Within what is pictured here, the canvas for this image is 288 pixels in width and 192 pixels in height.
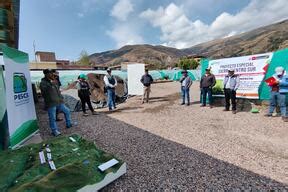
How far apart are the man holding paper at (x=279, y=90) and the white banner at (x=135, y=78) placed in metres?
6.43

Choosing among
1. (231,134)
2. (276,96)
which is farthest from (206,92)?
(231,134)

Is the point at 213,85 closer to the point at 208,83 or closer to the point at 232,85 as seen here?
the point at 208,83

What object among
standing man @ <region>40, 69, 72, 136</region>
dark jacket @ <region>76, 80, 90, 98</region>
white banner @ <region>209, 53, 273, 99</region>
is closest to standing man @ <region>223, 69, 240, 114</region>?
white banner @ <region>209, 53, 273, 99</region>

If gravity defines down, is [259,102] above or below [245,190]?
above

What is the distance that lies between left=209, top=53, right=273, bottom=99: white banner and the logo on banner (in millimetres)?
7201

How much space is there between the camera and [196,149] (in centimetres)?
378

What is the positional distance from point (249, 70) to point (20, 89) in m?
7.47

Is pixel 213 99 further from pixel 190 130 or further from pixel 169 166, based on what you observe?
pixel 169 166

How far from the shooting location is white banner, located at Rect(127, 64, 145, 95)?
10.6 meters

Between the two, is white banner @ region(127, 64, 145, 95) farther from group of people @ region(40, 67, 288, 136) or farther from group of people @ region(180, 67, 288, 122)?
group of people @ region(180, 67, 288, 122)

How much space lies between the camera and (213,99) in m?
8.31

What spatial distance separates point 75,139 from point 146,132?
2.10 metres

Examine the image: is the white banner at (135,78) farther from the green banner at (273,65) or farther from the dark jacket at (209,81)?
the green banner at (273,65)

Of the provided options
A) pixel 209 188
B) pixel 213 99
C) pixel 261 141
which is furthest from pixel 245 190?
pixel 213 99
